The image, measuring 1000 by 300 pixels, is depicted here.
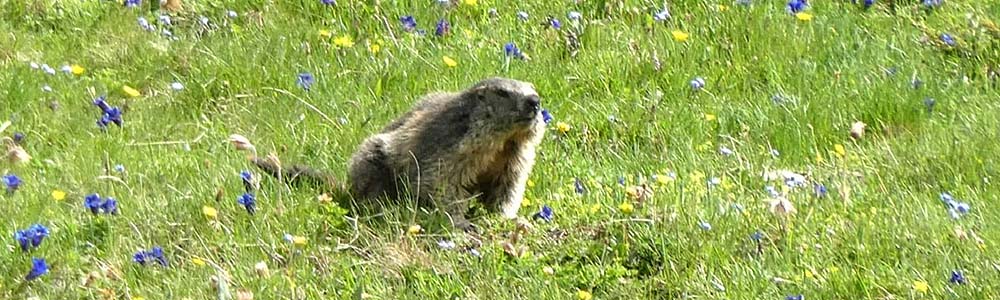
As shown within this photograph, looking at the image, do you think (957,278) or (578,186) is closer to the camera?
(957,278)

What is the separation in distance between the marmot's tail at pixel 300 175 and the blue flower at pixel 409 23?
63.1 inches

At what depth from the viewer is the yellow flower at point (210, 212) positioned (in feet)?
18.8

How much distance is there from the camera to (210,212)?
5746mm

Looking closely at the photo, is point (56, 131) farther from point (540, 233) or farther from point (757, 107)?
point (757, 107)

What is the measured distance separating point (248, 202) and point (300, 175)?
435 mm

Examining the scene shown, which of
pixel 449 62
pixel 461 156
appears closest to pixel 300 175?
pixel 461 156

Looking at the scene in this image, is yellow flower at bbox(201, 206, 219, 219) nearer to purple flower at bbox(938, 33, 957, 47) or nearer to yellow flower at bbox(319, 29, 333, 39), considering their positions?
yellow flower at bbox(319, 29, 333, 39)

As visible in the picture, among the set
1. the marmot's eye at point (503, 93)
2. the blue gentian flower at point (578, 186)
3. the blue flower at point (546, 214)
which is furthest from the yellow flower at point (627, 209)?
the marmot's eye at point (503, 93)

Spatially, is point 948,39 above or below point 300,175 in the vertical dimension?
below

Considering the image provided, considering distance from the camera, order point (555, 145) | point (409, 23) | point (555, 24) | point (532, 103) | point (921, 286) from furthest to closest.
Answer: point (409, 23) → point (555, 24) → point (555, 145) → point (532, 103) → point (921, 286)

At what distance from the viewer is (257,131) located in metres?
6.87

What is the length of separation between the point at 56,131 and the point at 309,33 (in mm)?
1385

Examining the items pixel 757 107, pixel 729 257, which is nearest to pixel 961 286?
pixel 729 257

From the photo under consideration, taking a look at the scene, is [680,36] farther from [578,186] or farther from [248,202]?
[248,202]
